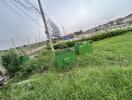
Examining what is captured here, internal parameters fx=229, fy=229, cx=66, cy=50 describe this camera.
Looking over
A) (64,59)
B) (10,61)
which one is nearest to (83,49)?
(64,59)

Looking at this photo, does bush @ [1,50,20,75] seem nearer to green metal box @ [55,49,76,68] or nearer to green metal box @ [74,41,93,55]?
green metal box @ [74,41,93,55]

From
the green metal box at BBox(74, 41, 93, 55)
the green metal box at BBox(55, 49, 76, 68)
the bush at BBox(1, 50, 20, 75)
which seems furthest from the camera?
the bush at BBox(1, 50, 20, 75)

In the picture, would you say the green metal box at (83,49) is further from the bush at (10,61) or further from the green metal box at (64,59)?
the bush at (10,61)

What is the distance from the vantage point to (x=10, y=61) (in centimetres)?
1889

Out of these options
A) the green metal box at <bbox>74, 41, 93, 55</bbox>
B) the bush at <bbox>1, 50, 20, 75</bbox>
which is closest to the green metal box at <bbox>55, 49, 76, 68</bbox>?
the green metal box at <bbox>74, 41, 93, 55</bbox>

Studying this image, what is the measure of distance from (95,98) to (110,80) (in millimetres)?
1008

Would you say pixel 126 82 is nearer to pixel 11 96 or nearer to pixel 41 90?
pixel 41 90

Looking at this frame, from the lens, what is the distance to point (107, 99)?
5156mm

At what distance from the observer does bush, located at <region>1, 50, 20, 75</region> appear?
59.4 feet

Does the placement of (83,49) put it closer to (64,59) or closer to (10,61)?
(64,59)

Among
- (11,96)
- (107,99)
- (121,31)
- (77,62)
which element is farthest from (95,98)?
(121,31)

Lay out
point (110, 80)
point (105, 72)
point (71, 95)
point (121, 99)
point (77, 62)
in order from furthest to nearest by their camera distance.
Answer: point (77, 62)
point (105, 72)
point (110, 80)
point (71, 95)
point (121, 99)

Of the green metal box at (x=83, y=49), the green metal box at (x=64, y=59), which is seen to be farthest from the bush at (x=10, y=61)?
the green metal box at (x=64, y=59)

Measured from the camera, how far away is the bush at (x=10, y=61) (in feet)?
59.4
